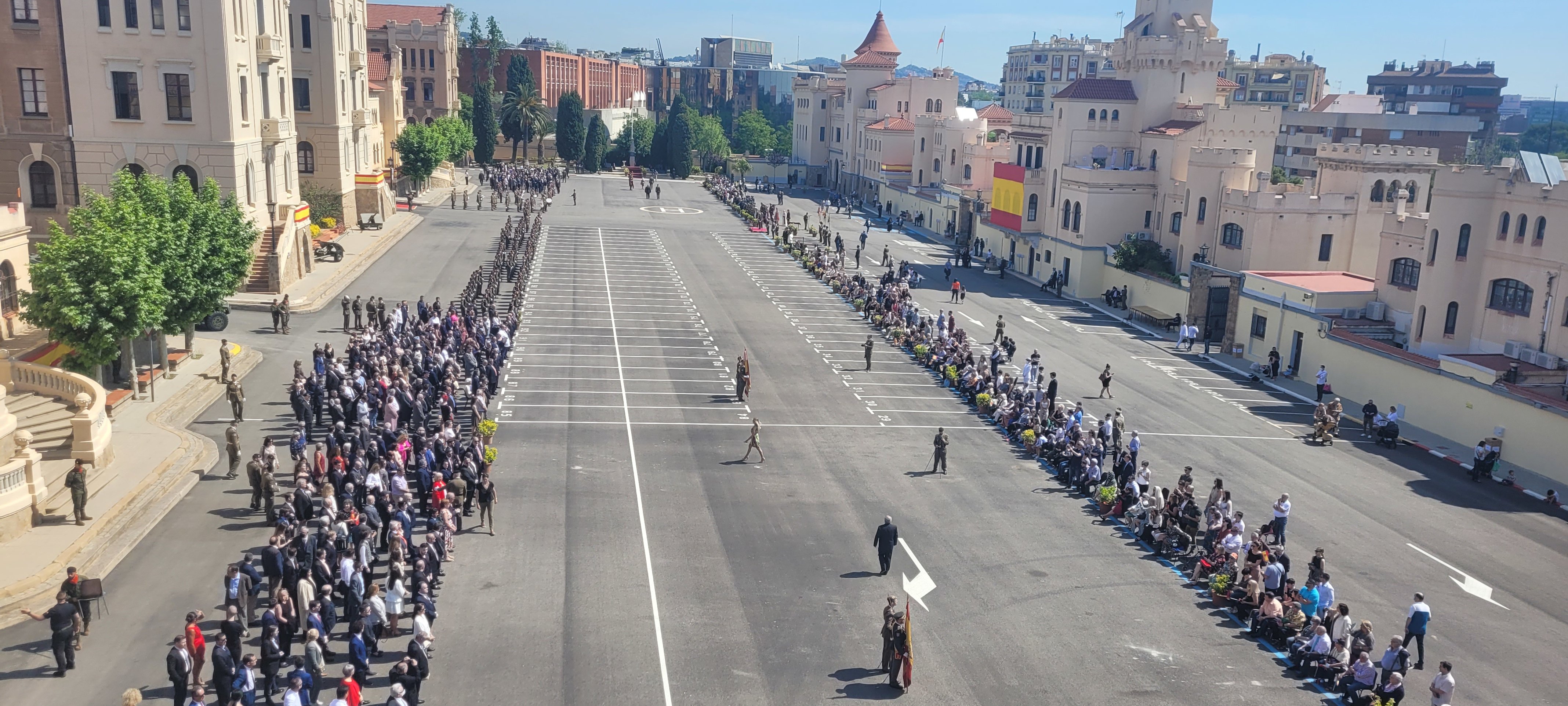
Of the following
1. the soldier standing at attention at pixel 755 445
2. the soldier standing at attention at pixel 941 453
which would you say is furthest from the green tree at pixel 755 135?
the soldier standing at attention at pixel 941 453

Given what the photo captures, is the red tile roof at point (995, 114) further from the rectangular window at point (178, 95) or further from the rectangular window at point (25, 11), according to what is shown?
the rectangular window at point (25, 11)

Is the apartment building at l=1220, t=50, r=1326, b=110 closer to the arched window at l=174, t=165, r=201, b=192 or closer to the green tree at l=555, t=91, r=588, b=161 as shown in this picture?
the green tree at l=555, t=91, r=588, b=161

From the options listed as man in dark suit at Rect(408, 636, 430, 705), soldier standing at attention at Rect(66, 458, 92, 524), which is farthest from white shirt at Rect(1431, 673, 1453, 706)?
soldier standing at attention at Rect(66, 458, 92, 524)

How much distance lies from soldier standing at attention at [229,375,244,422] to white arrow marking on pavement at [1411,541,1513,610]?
19.4m

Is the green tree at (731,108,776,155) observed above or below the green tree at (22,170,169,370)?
above

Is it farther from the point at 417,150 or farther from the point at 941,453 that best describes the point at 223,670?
the point at 417,150

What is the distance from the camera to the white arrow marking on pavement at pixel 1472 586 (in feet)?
82.0

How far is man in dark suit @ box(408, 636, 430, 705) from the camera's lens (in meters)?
17.6

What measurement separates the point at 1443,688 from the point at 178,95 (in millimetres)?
46917

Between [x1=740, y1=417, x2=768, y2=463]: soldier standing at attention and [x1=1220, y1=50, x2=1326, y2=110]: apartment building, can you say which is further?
[x1=1220, y1=50, x2=1326, y2=110]: apartment building

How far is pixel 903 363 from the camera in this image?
45969 mm

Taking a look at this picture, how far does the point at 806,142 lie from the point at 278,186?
3439 inches

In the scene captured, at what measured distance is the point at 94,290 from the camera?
2958 centimetres

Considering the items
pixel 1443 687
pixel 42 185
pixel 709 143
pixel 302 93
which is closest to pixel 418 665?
pixel 1443 687
